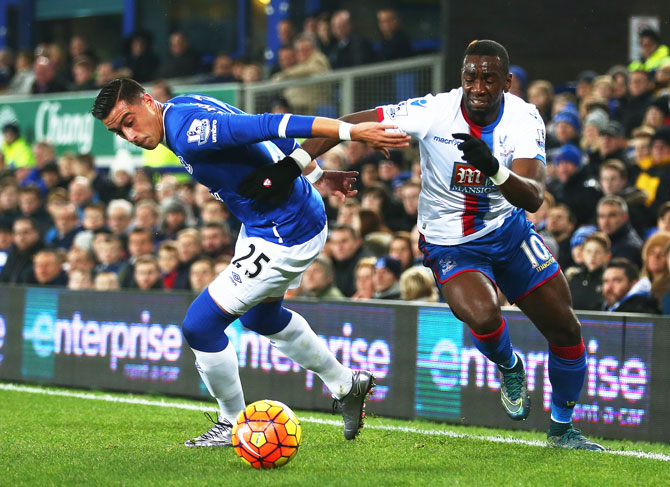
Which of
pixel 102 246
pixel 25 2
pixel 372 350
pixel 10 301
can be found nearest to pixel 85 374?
pixel 10 301

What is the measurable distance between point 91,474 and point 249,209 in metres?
1.72

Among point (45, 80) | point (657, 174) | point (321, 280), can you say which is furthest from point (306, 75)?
point (657, 174)

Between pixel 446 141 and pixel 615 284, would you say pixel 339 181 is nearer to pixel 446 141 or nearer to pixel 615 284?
pixel 446 141

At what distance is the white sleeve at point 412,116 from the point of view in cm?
624

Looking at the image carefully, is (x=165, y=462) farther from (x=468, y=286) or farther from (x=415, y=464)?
(x=468, y=286)

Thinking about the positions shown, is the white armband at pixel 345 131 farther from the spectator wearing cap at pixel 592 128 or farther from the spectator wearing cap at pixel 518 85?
the spectator wearing cap at pixel 518 85

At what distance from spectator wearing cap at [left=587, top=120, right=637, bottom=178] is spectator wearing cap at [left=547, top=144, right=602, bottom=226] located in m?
0.16

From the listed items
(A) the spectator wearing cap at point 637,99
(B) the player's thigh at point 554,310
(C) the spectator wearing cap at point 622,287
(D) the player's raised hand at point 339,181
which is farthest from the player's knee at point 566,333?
(A) the spectator wearing cap at point 637,99

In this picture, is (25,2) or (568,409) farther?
(25,2)

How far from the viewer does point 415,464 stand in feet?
20.1

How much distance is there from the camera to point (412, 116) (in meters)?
6.26

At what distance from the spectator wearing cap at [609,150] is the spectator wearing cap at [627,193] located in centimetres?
56

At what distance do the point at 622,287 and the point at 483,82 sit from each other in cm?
290

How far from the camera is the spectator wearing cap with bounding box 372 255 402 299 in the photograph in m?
9.38
